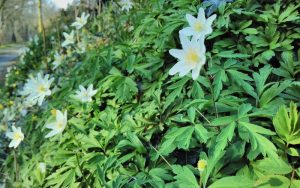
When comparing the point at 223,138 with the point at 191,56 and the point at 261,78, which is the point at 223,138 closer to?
the point at 191,56

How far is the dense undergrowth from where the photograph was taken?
1.60 metres

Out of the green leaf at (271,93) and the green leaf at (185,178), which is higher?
the green leaf at (271,93)

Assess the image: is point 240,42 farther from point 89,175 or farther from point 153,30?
point 89,175

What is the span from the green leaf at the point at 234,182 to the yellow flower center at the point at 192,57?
20.1 inches

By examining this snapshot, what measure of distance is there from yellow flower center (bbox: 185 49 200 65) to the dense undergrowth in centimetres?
Result: 11

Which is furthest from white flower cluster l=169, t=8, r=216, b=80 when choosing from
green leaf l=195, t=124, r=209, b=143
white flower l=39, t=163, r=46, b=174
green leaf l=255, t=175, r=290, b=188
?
white flower l=39, t=163, r=46, b=174

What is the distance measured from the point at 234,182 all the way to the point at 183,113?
27.1 inches

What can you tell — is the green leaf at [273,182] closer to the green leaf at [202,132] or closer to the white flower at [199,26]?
the green leaf at [202,132]

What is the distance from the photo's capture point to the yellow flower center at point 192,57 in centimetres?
156

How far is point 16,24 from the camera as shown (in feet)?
206

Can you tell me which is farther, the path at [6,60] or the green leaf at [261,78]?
the path at [6,60]

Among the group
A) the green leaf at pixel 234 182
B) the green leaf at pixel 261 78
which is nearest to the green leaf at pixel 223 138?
the green leaf at pixel 234 182

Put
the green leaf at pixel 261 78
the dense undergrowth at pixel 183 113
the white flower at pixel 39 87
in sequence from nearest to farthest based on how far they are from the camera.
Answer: the dense undergrowth at pixel 183 113 → the green leaf at pixel 261 78 → the white flower at pixel 39 87

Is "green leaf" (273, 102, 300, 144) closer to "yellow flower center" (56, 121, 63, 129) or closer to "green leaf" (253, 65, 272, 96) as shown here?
"green leaf" (253, 65, 272, 96)
